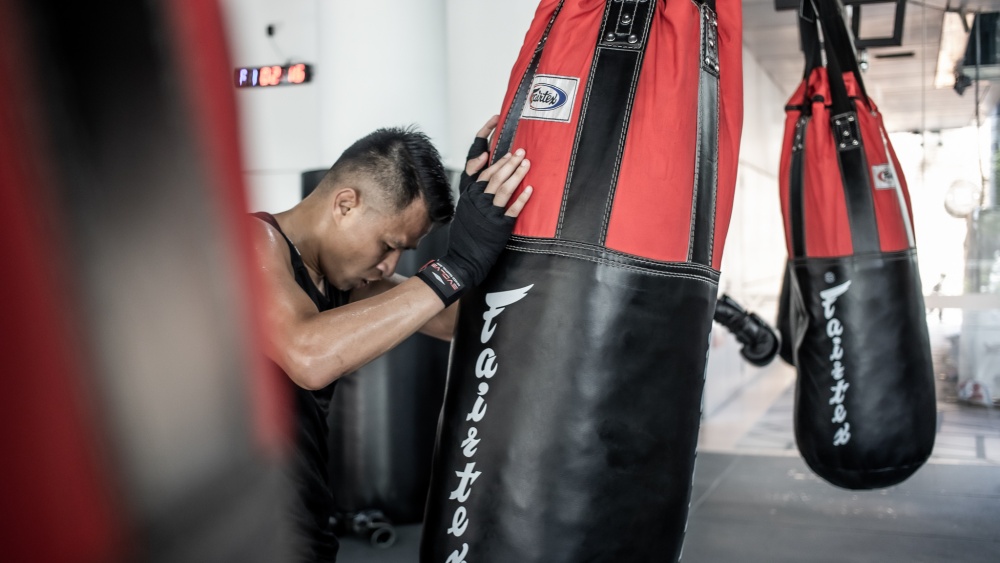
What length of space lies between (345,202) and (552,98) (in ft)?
2.03

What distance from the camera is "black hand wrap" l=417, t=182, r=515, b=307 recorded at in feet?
4.36

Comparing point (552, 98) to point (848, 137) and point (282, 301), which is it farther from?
point (848, 137)

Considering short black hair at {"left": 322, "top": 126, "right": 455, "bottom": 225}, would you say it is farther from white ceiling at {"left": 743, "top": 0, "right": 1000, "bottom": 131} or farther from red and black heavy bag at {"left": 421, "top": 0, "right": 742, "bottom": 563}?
white ceiling at {"left": 743, "top": 0, "right": 1000, "bottom": 131}

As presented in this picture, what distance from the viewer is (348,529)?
3.44 metres

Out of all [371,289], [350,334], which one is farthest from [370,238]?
[350,334]

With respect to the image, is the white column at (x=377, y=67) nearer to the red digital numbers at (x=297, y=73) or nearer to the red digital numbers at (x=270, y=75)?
the red digital numbers at (x=297, y=73)

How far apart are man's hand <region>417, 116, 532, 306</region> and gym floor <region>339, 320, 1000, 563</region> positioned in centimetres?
211

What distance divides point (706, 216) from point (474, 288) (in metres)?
0.41

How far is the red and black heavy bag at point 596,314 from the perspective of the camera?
1.22 meters

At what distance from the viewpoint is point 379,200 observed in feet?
5.85

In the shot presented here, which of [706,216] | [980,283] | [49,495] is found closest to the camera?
[49,495]

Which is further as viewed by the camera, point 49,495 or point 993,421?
point 993,421

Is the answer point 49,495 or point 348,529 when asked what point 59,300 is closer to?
point 49,495

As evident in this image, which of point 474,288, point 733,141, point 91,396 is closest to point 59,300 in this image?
point 91,396
